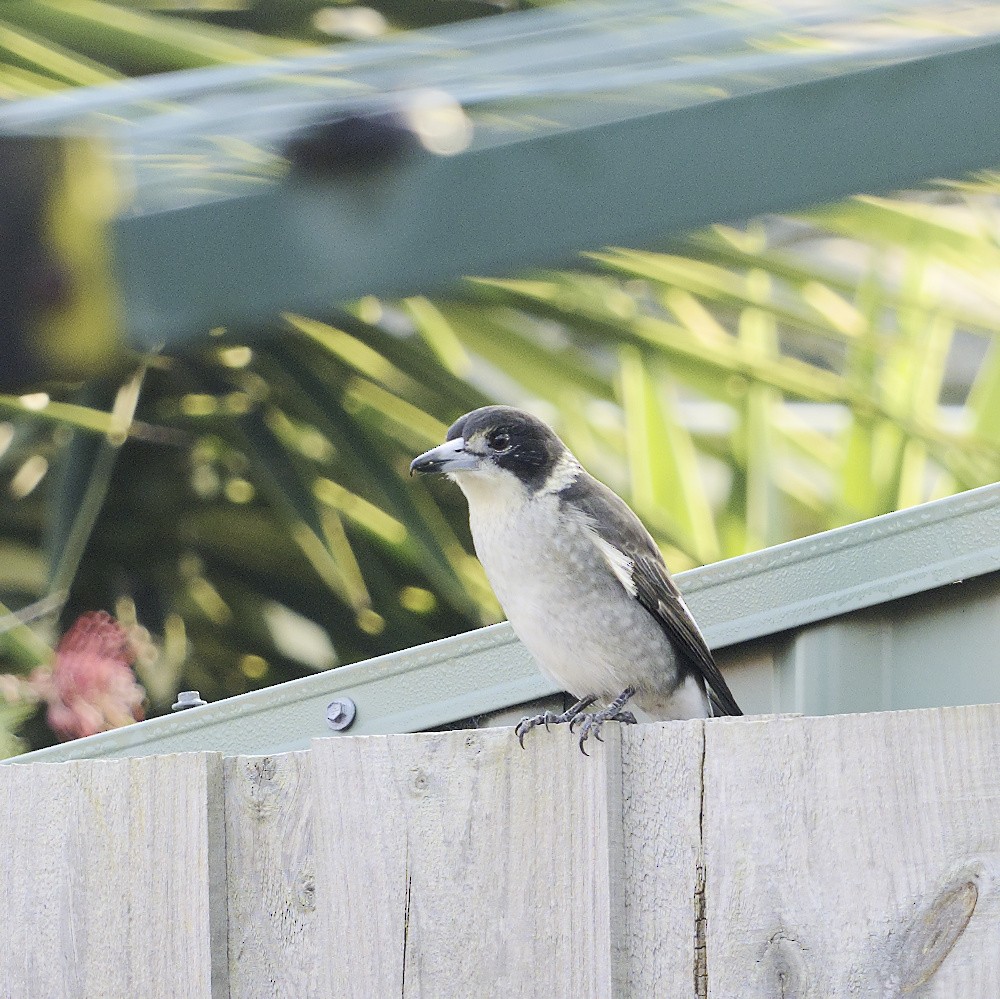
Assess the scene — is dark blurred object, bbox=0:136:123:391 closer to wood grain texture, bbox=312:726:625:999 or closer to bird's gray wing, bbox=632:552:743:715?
wood grain texture, bbox=312:726:625:999

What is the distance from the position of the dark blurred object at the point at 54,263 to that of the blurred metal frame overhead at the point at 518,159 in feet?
0.04

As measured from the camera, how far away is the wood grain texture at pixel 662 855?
1171 millimetres

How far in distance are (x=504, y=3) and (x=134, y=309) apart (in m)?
3.26

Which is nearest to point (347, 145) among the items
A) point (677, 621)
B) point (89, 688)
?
point (677, 621)

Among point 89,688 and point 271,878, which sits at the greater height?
point 89,688

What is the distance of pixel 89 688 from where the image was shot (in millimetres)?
2691

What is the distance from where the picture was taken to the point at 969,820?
1091 mm

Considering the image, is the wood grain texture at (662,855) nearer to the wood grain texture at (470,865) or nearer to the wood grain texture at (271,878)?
the wood grain texture at (470,865)

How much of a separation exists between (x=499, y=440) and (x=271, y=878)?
1.09m

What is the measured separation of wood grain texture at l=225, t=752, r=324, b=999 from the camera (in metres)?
1.36

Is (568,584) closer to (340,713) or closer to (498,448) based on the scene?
(498,448)

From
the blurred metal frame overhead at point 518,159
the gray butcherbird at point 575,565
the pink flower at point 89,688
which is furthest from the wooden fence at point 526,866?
the pink flower at point 89,688

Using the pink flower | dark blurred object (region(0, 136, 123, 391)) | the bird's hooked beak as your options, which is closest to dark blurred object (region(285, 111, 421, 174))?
dark blurred object (region(0, 136, 123, 391))

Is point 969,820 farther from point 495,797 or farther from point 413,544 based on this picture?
point 413,544
